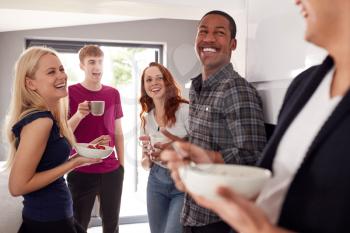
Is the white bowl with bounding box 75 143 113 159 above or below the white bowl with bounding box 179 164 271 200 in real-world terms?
below

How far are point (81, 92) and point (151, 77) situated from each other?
0.51 metres

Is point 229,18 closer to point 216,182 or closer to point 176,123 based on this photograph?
point 176,123

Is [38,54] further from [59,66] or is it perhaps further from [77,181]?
[77,181]

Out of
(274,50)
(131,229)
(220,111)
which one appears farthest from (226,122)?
(131,229)

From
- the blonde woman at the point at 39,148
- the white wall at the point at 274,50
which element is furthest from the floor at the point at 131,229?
the white wall at the point at 274,50

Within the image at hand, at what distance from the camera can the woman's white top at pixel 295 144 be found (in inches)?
26.0

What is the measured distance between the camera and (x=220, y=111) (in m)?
1.25

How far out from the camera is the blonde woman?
1.32 meters

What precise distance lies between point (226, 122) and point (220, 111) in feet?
0.15

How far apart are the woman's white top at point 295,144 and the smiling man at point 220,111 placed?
35 centimetres

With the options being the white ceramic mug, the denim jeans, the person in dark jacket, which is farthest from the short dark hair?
the denim jeans

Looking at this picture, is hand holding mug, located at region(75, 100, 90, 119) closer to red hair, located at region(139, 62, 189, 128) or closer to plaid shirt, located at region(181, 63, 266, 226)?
red hair, located at region(139, 62, 189, 128)

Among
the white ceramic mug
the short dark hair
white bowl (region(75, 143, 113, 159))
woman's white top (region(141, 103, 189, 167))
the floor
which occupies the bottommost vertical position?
the floor

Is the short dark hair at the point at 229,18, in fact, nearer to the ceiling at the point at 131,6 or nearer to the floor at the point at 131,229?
the ceiling at the point at 131,6
